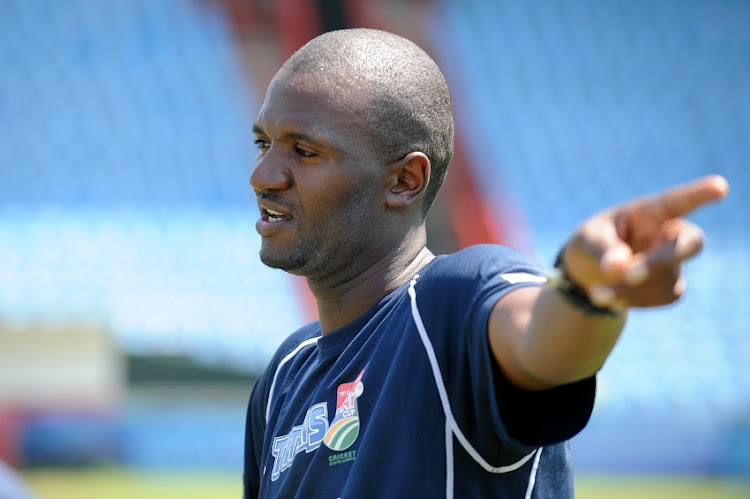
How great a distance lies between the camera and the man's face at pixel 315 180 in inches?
83.0

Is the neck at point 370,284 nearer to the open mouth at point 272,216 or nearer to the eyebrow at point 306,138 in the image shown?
the open mouth at point 272,216

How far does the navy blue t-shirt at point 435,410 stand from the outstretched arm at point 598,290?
61 mm

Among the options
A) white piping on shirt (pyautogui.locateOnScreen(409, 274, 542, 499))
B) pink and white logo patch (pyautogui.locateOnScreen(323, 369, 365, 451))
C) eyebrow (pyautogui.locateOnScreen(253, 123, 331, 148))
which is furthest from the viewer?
eyebrow (pyautogui.locateOnScreen(253, 123, 331, 148))

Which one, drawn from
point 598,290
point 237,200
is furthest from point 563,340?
point 237,200

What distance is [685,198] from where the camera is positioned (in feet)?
4.38

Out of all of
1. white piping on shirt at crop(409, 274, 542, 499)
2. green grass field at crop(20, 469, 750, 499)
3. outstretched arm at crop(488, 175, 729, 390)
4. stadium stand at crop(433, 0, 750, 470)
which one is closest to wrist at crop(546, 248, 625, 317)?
outstretched arm at crop(488, 175, 729, 390)

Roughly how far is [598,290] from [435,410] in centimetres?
52

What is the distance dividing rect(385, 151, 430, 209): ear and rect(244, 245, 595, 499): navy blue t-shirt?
0.19 metres

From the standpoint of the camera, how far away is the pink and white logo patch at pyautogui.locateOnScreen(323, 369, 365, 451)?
1942 millimetres

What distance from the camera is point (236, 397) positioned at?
11445 millimetres

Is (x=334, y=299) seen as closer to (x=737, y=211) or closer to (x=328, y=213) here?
(x=328, y=213)

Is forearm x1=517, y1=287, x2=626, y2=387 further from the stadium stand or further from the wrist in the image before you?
the stadium stand

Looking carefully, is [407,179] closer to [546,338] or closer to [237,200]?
[546,338]

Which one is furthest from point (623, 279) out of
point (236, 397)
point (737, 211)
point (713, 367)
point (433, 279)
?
point (737, 211)
